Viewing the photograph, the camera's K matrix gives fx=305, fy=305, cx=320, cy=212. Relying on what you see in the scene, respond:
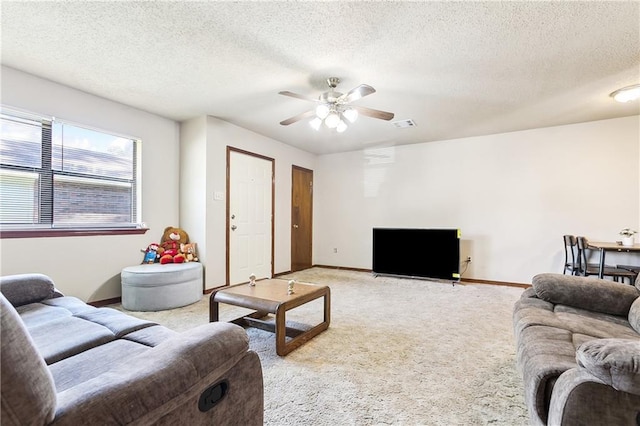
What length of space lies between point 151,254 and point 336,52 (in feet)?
10.7

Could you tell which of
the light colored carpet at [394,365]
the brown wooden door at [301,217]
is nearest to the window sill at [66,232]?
the light colored carpet at [394,365]

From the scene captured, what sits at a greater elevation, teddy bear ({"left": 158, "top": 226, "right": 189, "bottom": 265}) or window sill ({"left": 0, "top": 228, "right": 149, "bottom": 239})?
window sill ({"left": 0, "top": 228, "right": 149, "bottom": 239})

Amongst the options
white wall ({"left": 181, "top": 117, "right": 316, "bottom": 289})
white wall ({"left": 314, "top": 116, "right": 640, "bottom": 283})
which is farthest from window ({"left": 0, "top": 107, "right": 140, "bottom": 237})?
white wall ({"left": 314, "top": 116, "right": 640, "bottom": 283})

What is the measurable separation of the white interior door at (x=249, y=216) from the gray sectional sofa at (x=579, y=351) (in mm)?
3622

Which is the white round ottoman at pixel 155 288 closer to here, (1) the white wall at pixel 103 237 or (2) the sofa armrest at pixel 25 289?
(1) the white wall at pixel 103 237

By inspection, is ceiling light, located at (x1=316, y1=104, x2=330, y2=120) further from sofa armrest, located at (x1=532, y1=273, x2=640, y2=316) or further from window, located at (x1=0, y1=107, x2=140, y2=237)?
window, located at (x1=0, y1=107, x2=140, y2=237)

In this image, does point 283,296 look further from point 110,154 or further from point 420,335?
point 110,154

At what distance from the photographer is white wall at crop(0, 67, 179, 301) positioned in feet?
9.69

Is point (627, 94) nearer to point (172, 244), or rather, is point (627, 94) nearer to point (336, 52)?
point (336, 52)

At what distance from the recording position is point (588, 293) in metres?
1.96

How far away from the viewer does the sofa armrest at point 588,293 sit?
6.21ft

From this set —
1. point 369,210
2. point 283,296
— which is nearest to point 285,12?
point 283,296

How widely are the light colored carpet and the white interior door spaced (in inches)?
44.1

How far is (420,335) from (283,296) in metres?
1.27
